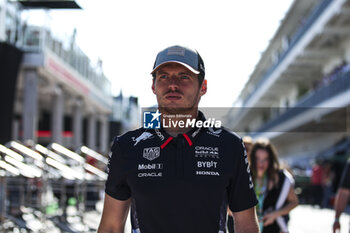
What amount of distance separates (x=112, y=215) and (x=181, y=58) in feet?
2.84

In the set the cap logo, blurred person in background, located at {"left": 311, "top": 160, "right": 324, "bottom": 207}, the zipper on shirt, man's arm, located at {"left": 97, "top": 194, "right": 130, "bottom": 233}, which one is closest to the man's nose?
the cap logo

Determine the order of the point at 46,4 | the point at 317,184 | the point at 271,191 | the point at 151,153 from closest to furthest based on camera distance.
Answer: the point at 151,153 < the point at 271,191 < the point at 46,4 < the point at 317,184

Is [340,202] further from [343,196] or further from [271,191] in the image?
[271,191]

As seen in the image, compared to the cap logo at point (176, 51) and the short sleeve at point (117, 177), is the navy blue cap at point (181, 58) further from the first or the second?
the short sleeve at point (117, 177)

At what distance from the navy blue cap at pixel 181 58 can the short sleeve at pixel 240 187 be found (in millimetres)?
456

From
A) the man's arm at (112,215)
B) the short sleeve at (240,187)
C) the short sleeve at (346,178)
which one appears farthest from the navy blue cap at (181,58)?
the short sleeve at (346,178)

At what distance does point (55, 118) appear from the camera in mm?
26891

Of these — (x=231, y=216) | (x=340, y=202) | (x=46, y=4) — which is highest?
(x=46, y=4)

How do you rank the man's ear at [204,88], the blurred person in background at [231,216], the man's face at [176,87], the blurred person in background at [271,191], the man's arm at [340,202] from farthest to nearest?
the blurred person in background at [271,191] < the blurred person in background at [231,216] < the man's arm at [340,202] < the man's ear at [204,88] < the man's face at [176,87]

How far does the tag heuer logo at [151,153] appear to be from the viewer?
2490 millimetres

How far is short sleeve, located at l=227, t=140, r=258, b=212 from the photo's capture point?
251 centimetres

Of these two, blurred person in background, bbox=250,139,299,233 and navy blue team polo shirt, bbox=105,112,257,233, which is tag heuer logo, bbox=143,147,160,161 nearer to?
navy blue team polo shirt, bbox=105,112,257,233

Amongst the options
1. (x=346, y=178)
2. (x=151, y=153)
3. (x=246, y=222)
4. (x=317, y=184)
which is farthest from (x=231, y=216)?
(x=317, y=184)

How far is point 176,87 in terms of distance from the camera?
248cm
